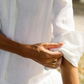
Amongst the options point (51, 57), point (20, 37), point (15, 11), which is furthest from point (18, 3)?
point (51, 57)

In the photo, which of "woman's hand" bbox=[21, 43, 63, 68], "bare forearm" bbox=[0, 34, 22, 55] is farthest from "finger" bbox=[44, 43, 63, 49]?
"bare forearm" bbox=[0, 34, 22, 55]

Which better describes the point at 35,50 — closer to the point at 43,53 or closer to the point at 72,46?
the point at 43,53

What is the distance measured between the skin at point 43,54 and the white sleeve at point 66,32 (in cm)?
4

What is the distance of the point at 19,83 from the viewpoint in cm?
67

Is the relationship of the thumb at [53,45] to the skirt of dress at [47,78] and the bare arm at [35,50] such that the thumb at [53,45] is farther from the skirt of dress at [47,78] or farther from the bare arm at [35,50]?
the skirt of dress at [47,78]

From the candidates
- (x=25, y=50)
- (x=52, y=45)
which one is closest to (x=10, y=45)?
(x=25, y=50)

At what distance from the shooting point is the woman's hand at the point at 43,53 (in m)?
0.57

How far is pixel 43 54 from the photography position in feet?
1.86

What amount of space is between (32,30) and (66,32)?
0.15m

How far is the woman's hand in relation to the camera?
22.4 inches

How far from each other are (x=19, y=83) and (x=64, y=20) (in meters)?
0.35

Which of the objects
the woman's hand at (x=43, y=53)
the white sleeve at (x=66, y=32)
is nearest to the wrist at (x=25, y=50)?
the woman's hand at (x=43, y=53)

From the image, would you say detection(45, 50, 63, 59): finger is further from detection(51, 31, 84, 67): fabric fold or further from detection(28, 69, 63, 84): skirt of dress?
detection(28, 69, 63, 84): skirt of dress

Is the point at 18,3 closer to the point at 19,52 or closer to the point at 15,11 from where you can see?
the point at 15,11
